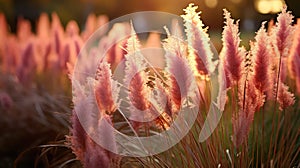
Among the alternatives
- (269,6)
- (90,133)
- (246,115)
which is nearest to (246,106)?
(246,115)

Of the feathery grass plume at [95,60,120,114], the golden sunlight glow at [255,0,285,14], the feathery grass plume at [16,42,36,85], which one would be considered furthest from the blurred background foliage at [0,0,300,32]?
the feathery grass plume at [95,60,120,114]

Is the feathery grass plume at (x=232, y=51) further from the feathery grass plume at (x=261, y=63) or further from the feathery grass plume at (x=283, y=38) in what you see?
the feathery grass plume at (x=283, y=38)

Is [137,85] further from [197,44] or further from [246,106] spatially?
[246,106]

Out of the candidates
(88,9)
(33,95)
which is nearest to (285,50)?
(33,95)

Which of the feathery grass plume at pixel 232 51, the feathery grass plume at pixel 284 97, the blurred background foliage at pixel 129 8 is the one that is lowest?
the feathery grass plume at pixel 284 97

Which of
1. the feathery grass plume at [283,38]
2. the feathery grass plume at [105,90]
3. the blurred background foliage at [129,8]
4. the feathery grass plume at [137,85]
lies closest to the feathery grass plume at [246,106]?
the feathery grass plume at [283,38]
